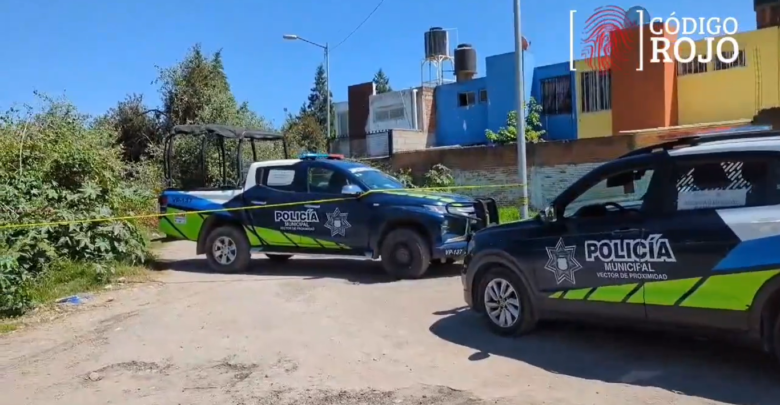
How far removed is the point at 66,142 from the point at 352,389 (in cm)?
892

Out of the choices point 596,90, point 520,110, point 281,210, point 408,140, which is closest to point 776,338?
point 281,210

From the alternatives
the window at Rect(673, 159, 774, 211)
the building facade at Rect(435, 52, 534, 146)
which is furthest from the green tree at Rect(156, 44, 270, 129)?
the window at Rect(673, 159, 774, 211)

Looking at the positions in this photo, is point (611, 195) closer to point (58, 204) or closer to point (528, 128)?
point (58, 204)

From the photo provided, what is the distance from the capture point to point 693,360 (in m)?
5.77

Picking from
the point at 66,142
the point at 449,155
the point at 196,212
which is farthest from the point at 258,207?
the point at 449,155

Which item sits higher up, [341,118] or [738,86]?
[341,118]

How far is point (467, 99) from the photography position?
32094 millimetres

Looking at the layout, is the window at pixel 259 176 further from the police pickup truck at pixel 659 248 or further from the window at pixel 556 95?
the window at pixel 556 95

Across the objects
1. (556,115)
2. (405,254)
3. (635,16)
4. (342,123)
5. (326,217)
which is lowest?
(405,254)

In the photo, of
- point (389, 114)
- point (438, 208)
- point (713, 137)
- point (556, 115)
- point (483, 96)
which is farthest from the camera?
point (389, 114)

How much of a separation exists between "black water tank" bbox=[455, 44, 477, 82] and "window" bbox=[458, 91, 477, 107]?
2.18 metres

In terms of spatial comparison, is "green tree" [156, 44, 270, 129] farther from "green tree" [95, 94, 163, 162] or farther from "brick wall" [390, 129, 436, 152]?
"brick wall" [390, 129, 436, 152]

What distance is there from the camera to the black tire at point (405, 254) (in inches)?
400

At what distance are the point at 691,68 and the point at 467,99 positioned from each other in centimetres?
1062
